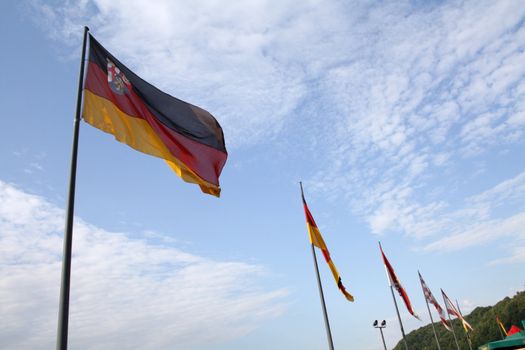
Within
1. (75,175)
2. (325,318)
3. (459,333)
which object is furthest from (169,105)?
(459,333)

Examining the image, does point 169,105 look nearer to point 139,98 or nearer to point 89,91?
point 139,98

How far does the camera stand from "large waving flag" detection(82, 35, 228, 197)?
25.8 feet

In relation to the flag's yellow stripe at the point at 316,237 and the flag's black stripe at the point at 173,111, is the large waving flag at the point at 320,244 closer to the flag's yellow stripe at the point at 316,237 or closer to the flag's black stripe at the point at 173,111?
the flag's yellow stripe at the point at 316,237

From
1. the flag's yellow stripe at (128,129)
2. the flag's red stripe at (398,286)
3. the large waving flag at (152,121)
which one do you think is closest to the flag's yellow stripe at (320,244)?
the large waving flag at (152,121)

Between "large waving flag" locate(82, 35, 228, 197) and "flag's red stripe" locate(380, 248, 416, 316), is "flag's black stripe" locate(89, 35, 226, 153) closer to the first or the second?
"large waving flag" locate(82, 35, 228, 197)

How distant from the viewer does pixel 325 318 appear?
16125mm

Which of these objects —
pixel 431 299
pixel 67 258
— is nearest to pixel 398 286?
pixel 431 299

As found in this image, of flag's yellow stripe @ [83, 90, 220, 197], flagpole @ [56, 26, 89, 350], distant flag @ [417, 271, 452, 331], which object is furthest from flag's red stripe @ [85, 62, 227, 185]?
distant flag @ [417, 271, 452, 331]

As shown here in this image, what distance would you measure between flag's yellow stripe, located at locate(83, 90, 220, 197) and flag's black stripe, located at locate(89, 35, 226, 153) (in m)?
0.85

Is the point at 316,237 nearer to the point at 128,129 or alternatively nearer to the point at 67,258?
the point at 128,129

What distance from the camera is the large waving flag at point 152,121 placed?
7.86 m

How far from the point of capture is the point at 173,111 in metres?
10.2

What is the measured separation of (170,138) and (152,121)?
26.0 inches

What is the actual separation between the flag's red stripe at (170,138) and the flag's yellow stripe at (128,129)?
0.13 meters
